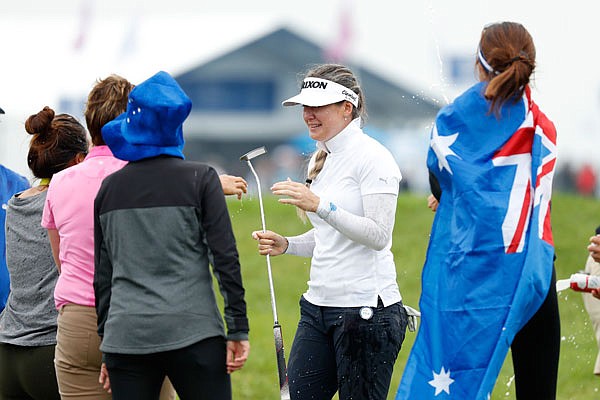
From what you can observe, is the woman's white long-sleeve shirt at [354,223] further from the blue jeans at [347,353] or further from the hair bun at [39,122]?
the hair bun at [39,122]

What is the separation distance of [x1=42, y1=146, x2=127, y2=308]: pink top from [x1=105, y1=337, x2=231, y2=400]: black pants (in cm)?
51

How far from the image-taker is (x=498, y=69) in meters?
4.12

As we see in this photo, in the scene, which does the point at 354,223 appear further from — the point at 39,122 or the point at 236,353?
the point at 39,122

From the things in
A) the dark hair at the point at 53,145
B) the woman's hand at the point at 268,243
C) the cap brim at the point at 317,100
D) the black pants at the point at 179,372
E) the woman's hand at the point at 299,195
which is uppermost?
the cap brim at the point at 317,100

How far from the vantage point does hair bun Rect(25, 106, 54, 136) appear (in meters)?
4.73

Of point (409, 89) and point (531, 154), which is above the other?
point (531, 154)

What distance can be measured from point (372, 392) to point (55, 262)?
1458 mm

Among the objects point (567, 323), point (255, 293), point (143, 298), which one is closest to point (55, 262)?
point (143, 298)

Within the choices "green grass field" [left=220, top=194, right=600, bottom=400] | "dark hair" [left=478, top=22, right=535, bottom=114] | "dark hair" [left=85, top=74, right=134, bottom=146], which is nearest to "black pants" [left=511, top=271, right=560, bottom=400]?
"dark hair" [left=478, top=22, right=535, bottom=114]

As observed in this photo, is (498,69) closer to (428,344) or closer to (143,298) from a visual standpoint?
(428,344)

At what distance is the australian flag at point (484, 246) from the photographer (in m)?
4.07

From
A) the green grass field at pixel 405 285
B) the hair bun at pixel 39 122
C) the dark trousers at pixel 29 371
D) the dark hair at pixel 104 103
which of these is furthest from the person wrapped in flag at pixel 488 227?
the green grass field at pixel 405 285

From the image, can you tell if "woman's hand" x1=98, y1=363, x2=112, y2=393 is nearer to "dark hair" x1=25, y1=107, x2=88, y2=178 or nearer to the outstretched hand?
the outstretched hand

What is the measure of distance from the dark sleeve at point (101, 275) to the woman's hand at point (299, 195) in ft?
2.40
